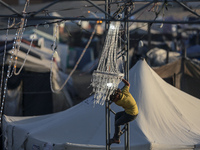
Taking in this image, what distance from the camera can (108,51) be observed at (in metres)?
5.98

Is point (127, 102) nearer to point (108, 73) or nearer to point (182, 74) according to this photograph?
point (108, 73)

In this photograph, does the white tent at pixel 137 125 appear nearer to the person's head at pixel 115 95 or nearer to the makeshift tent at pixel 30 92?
the person's head at pixel 115 95

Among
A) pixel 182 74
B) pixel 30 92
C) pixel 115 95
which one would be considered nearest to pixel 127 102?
pixel 115 95

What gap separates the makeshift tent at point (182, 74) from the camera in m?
10.7

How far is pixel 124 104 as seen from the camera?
18.9 feet

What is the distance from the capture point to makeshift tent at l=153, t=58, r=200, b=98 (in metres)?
10.7

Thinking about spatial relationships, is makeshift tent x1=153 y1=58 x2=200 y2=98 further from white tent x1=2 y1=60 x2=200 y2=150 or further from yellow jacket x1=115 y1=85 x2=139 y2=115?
yellow jacket x1=115 y1=85 x2=139 y2=115

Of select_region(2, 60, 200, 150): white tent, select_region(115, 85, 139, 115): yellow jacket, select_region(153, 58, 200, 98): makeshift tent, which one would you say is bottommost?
select_region(2, 60, 200, 150): white tent

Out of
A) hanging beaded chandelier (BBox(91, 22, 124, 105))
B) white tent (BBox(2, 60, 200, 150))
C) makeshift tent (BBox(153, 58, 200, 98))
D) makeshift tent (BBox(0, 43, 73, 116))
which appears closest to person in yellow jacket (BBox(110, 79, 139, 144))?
hanging beaded chandelier (BBox(91, 22, 124, 105))

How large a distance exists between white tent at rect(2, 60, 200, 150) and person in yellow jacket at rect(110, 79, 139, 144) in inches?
30.2

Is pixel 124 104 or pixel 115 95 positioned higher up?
pixel 115 95

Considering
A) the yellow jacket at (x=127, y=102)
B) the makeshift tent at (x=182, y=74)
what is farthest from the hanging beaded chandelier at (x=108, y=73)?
the makeshift tent at (x=182, y=74)

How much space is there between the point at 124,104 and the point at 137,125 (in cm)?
123

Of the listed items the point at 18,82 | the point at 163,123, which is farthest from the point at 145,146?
the point at 18,82
